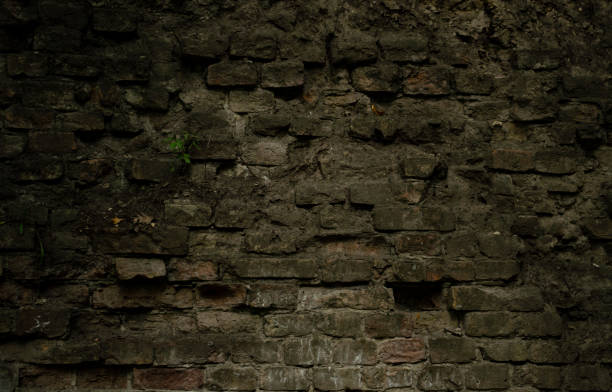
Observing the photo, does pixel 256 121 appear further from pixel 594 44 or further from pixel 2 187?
pixel 594 44

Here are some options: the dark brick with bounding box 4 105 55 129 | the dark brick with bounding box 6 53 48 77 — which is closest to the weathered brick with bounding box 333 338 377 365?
the dark brick with bounding box 4 105 55 129

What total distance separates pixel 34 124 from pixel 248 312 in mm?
1121

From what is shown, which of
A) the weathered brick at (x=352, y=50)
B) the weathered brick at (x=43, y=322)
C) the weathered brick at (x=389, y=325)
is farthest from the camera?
the weathered brick at (x=352, y=50)

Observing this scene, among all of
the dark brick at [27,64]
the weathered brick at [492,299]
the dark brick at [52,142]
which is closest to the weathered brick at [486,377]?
the weathered brick at [492,299]

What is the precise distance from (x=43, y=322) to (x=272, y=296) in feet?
2.86

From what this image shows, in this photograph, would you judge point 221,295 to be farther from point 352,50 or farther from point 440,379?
point 352,50

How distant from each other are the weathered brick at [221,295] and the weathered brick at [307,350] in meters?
0.25

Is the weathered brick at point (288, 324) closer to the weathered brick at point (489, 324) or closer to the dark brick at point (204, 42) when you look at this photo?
the weathered brick at point (489, 324)

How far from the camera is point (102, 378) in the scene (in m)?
1.80

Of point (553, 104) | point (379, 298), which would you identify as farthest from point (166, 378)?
point (553, 104)

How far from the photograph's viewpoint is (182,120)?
192cm

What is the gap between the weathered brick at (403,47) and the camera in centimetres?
198

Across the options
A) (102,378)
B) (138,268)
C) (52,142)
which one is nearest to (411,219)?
(138,268)

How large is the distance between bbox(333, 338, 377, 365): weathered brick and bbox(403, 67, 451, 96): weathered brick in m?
A: 1.05
